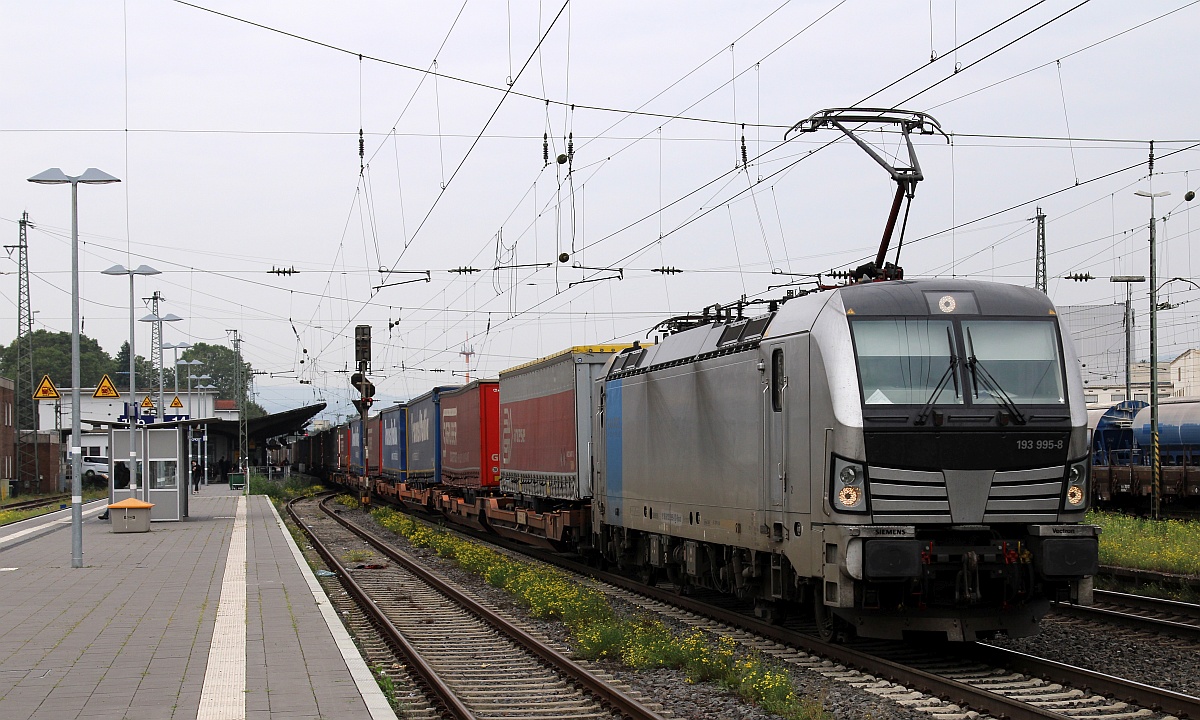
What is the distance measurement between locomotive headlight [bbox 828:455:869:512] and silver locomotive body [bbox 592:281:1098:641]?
0.04 ft

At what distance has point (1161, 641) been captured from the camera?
1184 cm

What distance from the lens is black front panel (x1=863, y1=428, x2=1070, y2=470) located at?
10.3 meters

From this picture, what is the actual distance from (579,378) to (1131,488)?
2133 centimetres

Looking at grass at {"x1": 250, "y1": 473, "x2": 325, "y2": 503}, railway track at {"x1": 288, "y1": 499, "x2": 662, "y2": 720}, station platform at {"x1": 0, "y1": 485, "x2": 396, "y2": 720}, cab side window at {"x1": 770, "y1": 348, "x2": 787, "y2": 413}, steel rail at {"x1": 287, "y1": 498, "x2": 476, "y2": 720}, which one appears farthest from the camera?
grass at {"x1": 250, "y1": 473, "x2": 325, "y2": 503}

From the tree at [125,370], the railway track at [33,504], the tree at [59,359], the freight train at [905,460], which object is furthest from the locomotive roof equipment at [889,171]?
the tree at [125,370]

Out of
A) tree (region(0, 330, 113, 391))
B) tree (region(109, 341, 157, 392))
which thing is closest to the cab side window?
tree (region(0, 330, 113, 391))

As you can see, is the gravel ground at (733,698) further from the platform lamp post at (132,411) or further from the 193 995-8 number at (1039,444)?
the platform lamp post at (132,411)

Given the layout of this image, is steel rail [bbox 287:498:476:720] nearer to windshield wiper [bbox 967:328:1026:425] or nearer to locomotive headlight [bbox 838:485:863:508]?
locomotive headlight [bbox 838:485:863:508]

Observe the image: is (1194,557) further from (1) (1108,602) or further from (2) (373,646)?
(2) (373,646)

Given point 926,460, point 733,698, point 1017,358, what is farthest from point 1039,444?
point 733,698

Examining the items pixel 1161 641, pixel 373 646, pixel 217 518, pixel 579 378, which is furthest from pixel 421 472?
pixel 1161 641

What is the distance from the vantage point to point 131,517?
29828 millimetres

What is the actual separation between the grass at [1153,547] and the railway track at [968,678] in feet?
18.3

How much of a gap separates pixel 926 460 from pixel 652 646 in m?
3.01
